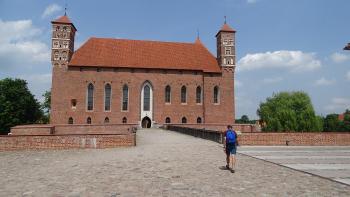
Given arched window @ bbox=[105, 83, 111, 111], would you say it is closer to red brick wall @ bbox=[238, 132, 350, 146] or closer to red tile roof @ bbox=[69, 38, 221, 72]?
red tile roof @ bbox=[69, 38, 221, 72]

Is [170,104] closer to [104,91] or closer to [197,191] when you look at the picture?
[104,91]

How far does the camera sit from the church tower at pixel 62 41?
3981 centimetres

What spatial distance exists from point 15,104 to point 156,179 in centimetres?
4534

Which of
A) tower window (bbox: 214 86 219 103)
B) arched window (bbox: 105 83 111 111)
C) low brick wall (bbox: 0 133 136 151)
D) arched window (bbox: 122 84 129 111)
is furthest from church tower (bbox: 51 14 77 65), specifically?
low brick wall (bbox: 0 133 136 151)

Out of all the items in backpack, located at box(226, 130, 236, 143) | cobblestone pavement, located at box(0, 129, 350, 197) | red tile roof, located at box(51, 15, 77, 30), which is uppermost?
red tile roof, located at box(51, 15, 77, 30)

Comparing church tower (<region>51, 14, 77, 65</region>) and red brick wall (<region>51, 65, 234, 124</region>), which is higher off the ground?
church tower (<region>51, 14, 77, 65</region>)

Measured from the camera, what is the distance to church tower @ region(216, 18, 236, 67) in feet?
146

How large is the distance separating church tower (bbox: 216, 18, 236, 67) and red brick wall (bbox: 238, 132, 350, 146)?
26792 millimetres

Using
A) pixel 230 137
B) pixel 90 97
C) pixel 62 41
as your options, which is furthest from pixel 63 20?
pixel 230 137

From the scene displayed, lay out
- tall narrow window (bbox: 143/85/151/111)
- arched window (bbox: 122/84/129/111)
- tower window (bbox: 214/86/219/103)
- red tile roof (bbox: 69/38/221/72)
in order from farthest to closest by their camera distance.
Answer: tower window (bbox: 214/86/219/103) → tall narrow window (bbox: 143/85/151/111) → red tile roof (bbox: 69/38/221/72) → arched window (bbox: 122/84/129/111)

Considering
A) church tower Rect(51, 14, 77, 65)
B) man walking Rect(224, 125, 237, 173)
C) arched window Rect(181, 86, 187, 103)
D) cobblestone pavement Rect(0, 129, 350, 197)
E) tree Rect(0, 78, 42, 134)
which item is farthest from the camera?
tree Rect(0, 78, 42, 134)

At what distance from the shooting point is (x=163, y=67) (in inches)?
1668

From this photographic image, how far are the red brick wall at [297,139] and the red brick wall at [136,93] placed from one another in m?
24.2

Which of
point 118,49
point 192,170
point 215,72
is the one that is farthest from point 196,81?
point 192,170
